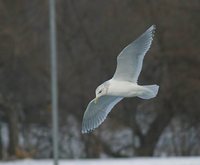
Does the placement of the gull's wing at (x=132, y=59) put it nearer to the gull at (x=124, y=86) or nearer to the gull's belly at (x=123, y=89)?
the gull at (x=124, y=86)

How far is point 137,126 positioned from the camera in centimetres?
1470

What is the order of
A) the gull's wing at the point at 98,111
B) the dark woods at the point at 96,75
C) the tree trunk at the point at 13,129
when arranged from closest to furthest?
the gull's wing at the point at 98,111, the dark woods at the point at 96,75, the tree trunk at the point at 13,129

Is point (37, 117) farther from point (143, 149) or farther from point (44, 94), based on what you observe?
point (143, 149)

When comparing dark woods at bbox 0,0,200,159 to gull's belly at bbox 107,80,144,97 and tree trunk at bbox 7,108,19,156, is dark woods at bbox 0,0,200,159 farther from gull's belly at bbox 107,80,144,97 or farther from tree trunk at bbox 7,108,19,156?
gull's belly at bbox 107,80,144,97

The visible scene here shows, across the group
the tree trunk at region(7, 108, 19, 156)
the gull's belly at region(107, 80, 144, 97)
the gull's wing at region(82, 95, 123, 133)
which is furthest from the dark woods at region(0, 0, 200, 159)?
the gull's belly at region(107, 80, 144, 97)

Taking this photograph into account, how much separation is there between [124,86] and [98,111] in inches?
20.0

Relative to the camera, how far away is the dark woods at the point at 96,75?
14.0 meters

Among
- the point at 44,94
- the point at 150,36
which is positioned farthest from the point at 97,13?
the point at 150,36

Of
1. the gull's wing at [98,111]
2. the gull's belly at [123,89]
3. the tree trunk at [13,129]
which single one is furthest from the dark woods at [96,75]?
the gull's belly at [123,89]

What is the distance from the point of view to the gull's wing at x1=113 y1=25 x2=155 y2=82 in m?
4.17

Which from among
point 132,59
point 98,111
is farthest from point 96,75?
point 132,59

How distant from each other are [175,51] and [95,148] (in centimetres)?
232

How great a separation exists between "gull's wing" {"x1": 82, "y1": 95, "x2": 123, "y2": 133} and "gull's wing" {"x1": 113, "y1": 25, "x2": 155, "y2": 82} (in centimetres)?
19

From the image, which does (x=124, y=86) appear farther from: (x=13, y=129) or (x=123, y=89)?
(x=13, y=129)
